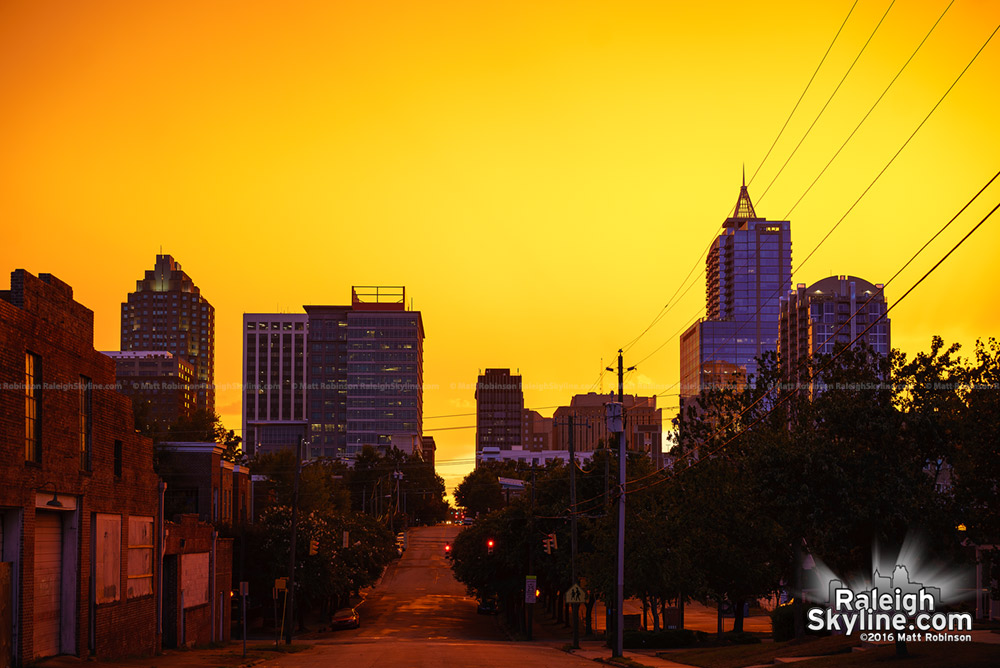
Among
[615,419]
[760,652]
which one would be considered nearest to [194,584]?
[615,419]

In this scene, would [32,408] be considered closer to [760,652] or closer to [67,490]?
[67,490]

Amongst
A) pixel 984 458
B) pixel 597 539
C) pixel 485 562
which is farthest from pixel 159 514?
pixel 485 562

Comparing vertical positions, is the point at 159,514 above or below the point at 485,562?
above

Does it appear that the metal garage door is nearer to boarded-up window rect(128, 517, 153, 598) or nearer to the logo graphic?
boarded-up window rect(128, 517, 153, 598)

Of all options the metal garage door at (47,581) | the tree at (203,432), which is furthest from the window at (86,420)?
the tree at (203,432)

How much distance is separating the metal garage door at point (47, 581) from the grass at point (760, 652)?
2242 cm

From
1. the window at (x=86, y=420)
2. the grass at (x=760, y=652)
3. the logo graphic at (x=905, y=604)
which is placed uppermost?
the window at (x=86, y=420)

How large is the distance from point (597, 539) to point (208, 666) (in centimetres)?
2263

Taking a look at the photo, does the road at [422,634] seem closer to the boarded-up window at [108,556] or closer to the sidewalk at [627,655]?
the sidewalk at [627,655]

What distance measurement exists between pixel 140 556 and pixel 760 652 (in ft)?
79.1

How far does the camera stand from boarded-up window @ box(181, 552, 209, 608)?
49.2 metres

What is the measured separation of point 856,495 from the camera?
1235 inches

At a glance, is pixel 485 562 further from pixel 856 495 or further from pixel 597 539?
pixel 856 495

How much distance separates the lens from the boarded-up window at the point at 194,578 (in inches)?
1939
